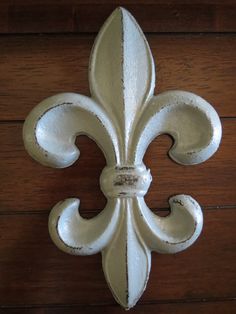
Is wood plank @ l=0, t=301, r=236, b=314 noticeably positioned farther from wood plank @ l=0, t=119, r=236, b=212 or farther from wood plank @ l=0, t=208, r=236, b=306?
wood plank @ l=0, t=119, r=236, b=212

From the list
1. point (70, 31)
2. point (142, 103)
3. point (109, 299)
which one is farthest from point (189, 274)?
point (70, 31)

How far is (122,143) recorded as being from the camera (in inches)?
20.2

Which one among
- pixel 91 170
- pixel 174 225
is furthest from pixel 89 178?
pixel 174 225

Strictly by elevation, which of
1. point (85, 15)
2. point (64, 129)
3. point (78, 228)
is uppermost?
point (85, 15)

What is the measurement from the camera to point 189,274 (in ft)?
1.76

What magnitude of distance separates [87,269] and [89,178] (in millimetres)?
108

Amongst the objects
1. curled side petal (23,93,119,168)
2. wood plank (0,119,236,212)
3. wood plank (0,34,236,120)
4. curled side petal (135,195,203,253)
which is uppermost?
wood plank (0,34,236,120)

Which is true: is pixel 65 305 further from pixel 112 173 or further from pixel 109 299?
pixel 112 173

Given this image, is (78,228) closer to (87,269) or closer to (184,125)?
(87,269)

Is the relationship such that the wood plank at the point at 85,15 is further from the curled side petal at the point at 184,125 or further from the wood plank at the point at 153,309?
the wood plank at the point at 153,309

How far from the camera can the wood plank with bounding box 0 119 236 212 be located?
523mm

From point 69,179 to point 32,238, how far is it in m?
0.08

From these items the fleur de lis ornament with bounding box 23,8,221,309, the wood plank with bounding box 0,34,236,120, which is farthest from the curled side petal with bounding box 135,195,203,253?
the wood plank with bounding box 0,34,236,120

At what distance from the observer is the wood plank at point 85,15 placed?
52cm
